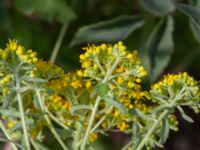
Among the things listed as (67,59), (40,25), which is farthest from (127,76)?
(40,25)

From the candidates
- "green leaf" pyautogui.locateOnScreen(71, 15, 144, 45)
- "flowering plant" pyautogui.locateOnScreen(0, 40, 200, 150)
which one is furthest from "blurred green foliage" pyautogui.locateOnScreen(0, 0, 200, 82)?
"flowering plant" pyautogui.locateOnScreen(0, 40, 200, 150)

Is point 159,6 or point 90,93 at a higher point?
point 159,6

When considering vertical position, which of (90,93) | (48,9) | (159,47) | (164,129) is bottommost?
(164,129)

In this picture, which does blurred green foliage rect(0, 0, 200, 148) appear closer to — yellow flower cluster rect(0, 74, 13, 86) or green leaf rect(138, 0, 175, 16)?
green leaf rect(138, 0, 175, 16)

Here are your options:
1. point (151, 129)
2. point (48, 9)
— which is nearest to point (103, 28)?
point (48, 9)

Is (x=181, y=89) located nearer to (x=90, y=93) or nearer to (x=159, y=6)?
(x=90, y=93)

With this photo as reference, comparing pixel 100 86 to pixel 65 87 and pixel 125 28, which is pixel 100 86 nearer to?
pixel 65 87

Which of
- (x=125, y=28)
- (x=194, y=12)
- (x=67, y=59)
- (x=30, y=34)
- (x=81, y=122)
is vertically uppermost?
(x=30, y=34)
